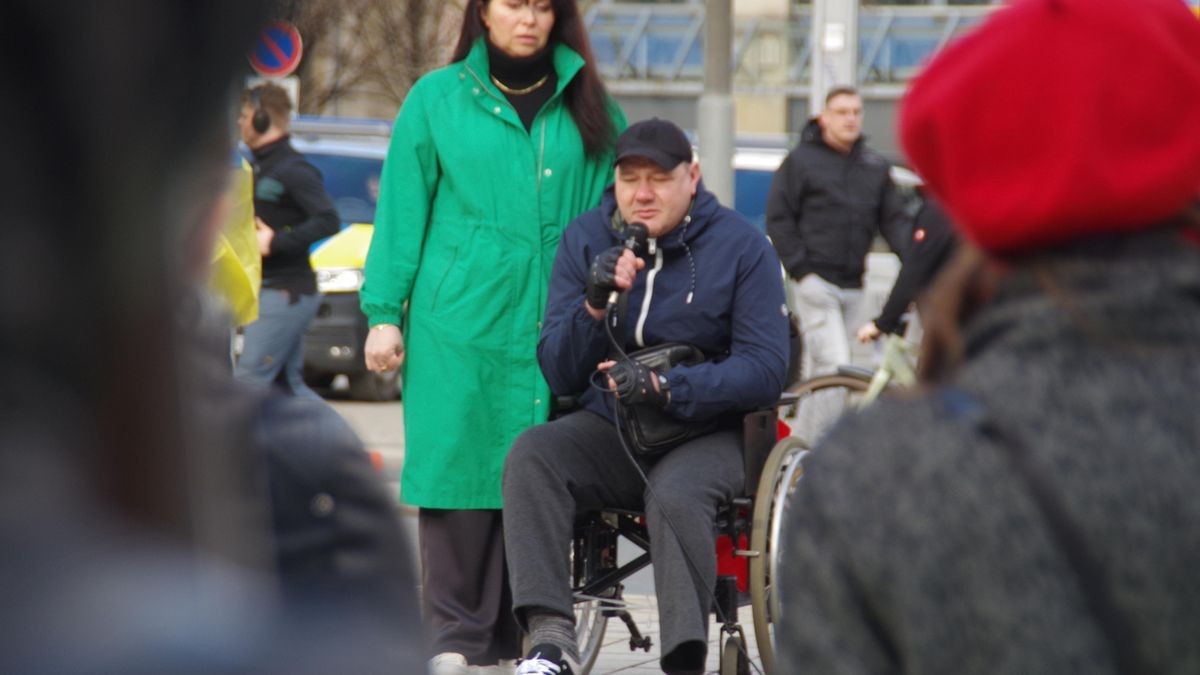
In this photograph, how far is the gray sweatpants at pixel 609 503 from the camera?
476 centimetres

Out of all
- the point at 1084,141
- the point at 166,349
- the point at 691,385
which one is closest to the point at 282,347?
the point at 691,385

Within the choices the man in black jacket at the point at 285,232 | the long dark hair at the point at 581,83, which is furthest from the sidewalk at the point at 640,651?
the man in black jacket at the point at 285,232

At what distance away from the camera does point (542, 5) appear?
5141 millimetres

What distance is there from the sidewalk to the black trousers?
732mm

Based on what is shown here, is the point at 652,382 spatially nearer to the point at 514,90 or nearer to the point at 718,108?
the point at 514,90

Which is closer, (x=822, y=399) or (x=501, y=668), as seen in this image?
(x=501, y=668)

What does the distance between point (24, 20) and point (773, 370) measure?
455 cm

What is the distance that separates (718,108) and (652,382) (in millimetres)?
6624

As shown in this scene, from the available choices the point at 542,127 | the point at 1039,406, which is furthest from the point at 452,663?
the point at 1039,406

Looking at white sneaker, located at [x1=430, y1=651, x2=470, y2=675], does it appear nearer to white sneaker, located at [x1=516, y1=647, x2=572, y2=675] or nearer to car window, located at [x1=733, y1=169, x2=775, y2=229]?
white sneaker, located at [x1=516, y1=647, x2=572, y2=675]

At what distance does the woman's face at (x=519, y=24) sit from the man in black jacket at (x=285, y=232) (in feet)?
13.0

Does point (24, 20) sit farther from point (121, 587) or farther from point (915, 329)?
point (915, 329)

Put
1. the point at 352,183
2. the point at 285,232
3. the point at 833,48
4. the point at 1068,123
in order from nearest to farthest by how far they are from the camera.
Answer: the point at 1068,123 < the point at 285,232 < the point at 352,183 < the point at 833,48

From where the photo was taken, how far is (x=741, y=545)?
5145mm
